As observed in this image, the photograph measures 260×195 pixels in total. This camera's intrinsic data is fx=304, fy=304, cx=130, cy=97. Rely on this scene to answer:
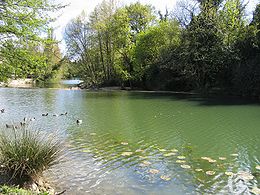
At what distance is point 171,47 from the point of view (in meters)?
40.2

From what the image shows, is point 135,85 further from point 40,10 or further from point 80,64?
point 40,10

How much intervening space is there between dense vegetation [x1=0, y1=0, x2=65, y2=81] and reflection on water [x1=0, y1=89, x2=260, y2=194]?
2997 millimetres

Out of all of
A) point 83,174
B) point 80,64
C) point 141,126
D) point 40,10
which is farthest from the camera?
point 80,64

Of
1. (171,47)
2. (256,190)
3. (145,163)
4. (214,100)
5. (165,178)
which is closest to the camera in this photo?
(256,190)

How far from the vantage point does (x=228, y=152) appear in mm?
10469

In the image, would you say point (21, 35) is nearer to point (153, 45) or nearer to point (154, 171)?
point (154, 171)

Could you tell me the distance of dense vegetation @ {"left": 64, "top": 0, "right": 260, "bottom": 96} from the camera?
107 feet

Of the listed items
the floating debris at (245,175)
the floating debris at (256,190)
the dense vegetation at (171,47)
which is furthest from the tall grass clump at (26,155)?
the dense vegetation at (171,47)

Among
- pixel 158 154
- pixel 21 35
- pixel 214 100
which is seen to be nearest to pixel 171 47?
pixel 214 100

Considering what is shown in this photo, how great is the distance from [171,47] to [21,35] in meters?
33.2

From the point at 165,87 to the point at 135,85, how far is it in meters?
7.03

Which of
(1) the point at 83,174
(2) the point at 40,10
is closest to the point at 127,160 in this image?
(1) the point at 83,174

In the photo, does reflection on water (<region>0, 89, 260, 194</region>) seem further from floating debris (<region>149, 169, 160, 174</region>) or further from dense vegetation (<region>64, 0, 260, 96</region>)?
dense vegetation (<region>64, 0, 260, 96</region>)

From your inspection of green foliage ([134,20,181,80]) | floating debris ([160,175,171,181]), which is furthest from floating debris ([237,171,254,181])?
green foliage ([134,20,181,80])
